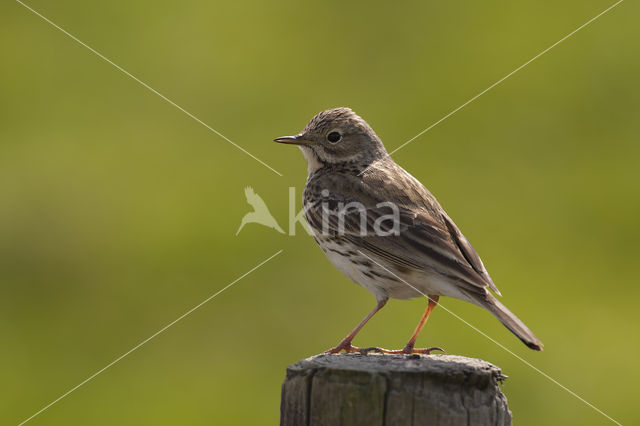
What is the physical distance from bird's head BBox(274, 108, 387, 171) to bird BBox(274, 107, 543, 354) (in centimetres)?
8

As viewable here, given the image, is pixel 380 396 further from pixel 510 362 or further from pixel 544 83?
pixel 544 83

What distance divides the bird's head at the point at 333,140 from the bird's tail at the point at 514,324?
223cm

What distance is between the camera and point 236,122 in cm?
1784

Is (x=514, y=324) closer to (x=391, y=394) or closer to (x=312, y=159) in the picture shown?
(x=391, y=394)

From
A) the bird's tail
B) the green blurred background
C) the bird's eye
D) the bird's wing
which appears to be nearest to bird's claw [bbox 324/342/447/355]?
the bird's tail

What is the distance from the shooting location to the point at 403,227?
262 inches

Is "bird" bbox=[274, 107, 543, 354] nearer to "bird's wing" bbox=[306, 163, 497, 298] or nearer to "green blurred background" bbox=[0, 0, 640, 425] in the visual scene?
"bird's wing" bbox=[306, 163, 497, 298]

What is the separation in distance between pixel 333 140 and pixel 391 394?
12.1 feet

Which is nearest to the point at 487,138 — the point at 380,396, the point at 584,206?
the point at 584,206

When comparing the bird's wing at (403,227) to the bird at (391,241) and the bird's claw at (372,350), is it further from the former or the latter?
the bird's claw at (372,350)

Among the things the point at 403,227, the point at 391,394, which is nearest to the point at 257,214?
the point at 403,227

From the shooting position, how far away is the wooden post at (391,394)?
4.54m

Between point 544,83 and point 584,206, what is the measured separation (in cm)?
386

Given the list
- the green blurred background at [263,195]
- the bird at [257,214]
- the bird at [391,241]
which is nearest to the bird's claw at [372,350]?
the bird at [391,241]
